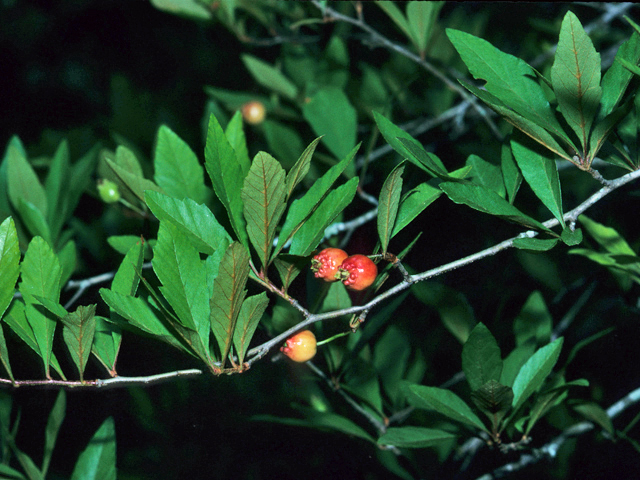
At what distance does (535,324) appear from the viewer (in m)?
0.94

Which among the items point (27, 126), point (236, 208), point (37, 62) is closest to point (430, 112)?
point (236, 208)

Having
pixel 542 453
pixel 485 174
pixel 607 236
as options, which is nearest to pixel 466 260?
pixel 485 174

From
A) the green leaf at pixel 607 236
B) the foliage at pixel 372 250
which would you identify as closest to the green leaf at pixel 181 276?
the foliage at pixel 372 250

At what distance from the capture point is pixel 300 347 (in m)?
0.75

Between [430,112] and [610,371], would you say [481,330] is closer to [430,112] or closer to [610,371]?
[610,371]

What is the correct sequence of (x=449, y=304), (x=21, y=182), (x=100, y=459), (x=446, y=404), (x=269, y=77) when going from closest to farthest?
(x=446, y=404)
(x=100, y=459)
(x=449, y=304)
(x=21, y=182)
(x=269, y=77)

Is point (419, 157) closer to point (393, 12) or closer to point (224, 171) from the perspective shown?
point (224, 171)

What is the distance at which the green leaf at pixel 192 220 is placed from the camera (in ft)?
2.10

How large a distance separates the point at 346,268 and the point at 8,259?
1.37ft

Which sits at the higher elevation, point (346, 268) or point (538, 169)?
point (538, 169)

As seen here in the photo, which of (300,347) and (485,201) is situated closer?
(485,201)

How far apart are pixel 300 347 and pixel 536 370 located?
345 millimetres

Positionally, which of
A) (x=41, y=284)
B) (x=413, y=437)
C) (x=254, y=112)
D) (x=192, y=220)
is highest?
(x=192, y=220)

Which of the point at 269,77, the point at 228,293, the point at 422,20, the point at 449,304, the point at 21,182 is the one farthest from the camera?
the point at 269,77
